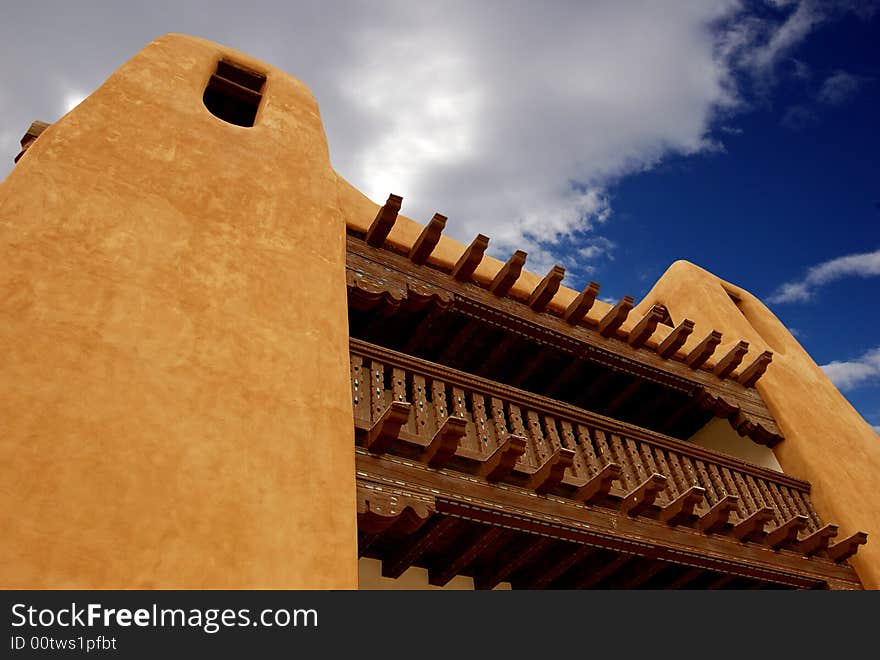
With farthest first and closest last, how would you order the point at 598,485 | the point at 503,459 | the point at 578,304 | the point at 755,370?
the point at 755,370
the point at 578,304
the point at 598,485
the point at 503,459

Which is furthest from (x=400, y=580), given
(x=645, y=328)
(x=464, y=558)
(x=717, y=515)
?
(x=645, y=328)

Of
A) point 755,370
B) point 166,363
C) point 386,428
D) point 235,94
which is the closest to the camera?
point 166,363

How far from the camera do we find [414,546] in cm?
504

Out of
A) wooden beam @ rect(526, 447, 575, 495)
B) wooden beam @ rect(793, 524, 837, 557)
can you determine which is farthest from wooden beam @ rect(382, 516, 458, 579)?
wooden beam @ rect(793, 524, 837, 557)

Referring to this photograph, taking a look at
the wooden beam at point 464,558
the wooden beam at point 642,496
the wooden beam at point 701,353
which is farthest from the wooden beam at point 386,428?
the wooden beam at point 701,353

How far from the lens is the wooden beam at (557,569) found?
543 cm

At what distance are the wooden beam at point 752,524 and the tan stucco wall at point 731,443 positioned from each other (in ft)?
7.36

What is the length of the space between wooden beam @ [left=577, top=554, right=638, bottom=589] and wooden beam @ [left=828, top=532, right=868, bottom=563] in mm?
2280

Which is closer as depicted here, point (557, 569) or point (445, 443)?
point (445, 443)

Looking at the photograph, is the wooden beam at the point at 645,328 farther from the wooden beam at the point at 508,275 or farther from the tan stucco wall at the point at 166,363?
the tan stucco wall at the point at 166,363

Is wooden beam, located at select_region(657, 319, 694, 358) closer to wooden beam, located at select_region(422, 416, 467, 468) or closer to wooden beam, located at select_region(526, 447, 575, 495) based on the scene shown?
wooden beam, located at select_region(526, 447, 575, 495)

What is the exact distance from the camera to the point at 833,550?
6.60 meters

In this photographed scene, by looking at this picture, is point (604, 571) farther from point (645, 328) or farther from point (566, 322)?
point (645, 328)

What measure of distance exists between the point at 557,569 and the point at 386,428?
7.25 feet
